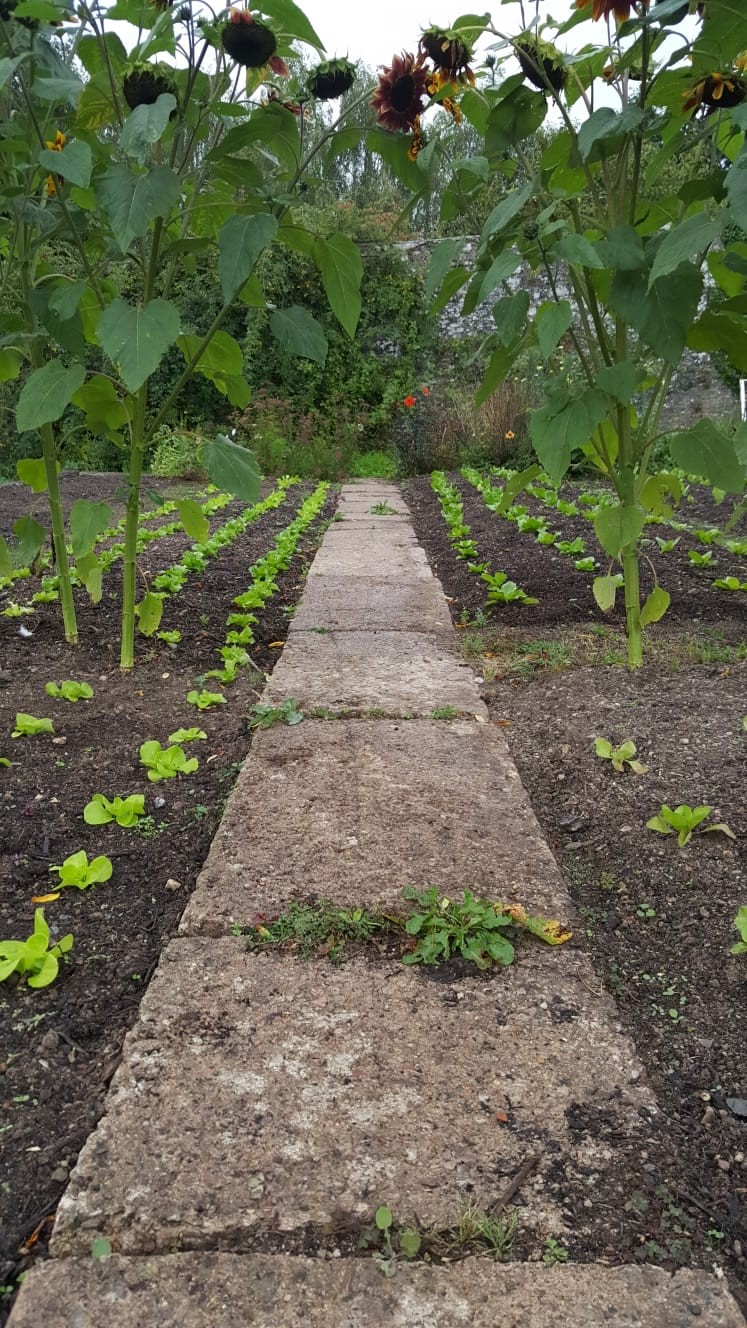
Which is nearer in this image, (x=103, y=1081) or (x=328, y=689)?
(x=103, y=1081)

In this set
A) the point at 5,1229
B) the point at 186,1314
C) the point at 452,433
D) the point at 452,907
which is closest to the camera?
the point at 186,1314

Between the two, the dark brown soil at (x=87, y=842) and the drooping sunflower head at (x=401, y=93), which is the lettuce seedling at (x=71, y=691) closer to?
the dark brown soil at (x=87, y=842)

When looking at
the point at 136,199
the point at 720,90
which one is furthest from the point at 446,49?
the point at 136,199

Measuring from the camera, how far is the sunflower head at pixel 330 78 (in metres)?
2.06

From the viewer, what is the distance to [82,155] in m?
1.90

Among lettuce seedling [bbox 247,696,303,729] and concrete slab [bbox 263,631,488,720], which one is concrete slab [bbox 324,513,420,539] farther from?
lettuce seedling [bbox 247,696,303,729]

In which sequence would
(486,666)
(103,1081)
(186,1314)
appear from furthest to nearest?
(486,666) → (103,1081) → (186,1314)

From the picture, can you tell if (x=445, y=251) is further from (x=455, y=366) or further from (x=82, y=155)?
(x=455, y=366)

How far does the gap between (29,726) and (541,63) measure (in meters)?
1.99

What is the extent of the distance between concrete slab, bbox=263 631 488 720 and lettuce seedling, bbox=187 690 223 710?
145 mm

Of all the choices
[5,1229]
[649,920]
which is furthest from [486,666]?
[5,1229]

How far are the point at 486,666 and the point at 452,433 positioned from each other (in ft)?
28.3

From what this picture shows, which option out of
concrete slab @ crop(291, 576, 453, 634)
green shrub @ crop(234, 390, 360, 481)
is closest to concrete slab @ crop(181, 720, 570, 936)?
concrete slab @ crop(291, 576, 453, 634)

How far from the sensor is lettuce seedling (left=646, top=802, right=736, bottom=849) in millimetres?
1687
